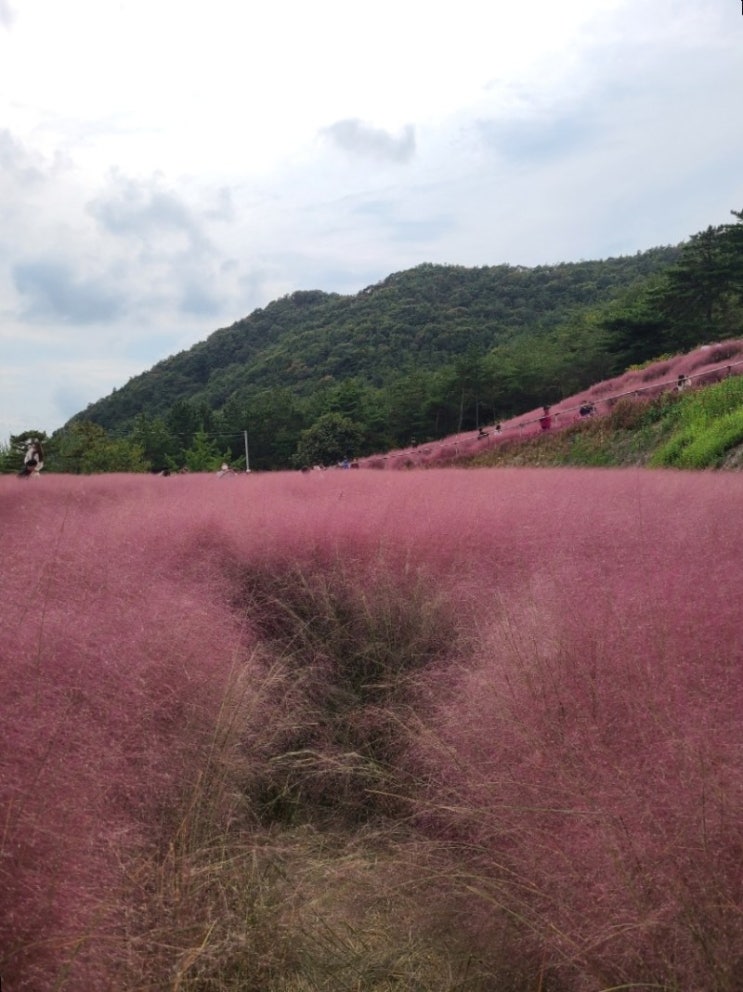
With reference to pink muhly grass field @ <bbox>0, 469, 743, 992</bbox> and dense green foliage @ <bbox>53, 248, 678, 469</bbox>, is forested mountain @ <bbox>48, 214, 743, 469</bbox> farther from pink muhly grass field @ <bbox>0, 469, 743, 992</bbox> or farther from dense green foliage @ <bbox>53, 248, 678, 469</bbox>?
pink muhly grass field @ <bbox>0, 469, 743, 992</bbox>

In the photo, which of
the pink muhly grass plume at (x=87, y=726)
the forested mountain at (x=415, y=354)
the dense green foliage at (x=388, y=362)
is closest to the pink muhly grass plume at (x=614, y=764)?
the pink muhly grass plume at (x=87, y=726)

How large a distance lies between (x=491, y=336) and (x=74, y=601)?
62429mm

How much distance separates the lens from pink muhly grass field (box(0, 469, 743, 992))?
1577 mm

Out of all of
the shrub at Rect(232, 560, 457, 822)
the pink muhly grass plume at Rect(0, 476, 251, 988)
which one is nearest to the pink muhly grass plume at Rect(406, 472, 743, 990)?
the shrub at Rect(232, 560, 457, 822)

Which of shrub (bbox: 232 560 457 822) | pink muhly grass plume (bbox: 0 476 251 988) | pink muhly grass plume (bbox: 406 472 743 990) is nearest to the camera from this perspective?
pink muhly grass plume (bbox: 406 472 743 990)

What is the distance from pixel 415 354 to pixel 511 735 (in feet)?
199

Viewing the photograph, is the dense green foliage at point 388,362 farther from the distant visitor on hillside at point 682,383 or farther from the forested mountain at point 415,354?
the distant visitor on hillside at point 682,383

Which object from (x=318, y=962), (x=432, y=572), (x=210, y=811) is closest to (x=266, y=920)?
(x=318, y=962)

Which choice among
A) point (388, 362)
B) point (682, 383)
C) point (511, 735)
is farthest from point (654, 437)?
point (388, 362)

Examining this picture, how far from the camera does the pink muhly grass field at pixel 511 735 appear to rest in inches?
62.1

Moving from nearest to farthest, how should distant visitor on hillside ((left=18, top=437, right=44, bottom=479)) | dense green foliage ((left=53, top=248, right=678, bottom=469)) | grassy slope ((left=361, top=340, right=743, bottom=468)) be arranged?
1. grassy slope ((left=361, top=340, right=743, bottom=468))
2. distant visitor on hillside ((left=18, top=437, right=44, bottom=479))
3. dense green foliage ((left=53, top=248, right=678, bottom=469))

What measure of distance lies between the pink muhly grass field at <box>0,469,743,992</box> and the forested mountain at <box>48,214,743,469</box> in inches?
1125

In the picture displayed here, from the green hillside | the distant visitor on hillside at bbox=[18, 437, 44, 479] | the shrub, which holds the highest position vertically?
the distant visitor on hillside at bbox=[18, 437, 44, 479]

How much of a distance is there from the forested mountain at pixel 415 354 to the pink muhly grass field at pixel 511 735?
28.6 meters
